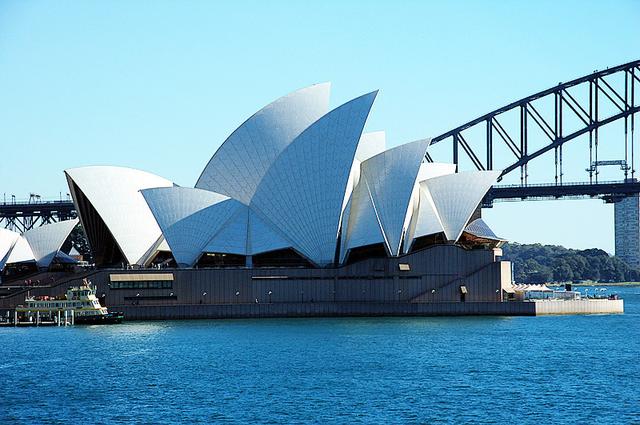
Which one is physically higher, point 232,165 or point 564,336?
point 232,165

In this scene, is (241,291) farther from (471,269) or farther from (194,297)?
(471,269)

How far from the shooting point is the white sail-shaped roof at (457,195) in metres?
76.0

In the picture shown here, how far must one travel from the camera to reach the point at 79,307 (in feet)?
229

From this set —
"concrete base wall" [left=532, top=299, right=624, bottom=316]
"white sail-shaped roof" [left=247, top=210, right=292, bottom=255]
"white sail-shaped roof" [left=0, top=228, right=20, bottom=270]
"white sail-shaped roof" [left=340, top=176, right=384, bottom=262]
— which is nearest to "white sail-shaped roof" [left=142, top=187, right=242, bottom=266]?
"white sail-shaped roof" [left=247, top=210, right=292, bottom=255]

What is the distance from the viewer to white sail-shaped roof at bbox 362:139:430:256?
244 ft

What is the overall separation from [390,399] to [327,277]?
1348 inches

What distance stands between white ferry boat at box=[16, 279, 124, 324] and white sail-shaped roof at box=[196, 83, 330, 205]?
12.2m

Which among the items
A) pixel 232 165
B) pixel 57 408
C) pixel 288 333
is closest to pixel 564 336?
pixel 288 333

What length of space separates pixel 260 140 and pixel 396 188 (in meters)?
9.31

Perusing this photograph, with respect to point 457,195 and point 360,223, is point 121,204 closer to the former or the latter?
point 360,223

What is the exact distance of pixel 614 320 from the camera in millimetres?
74750

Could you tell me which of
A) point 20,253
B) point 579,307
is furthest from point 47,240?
point 579,307

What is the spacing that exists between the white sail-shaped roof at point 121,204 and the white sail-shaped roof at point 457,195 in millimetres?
18645

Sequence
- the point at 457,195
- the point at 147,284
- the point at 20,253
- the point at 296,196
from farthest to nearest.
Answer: the point at 20,253, the point at 457,195, the point at 296,196, the point at 147,284
